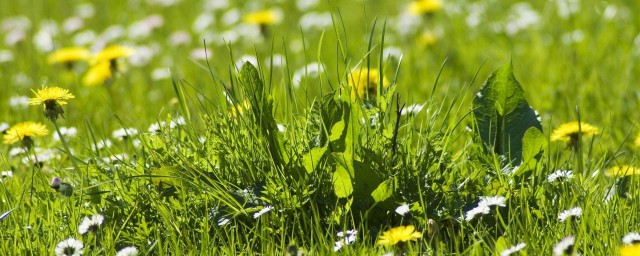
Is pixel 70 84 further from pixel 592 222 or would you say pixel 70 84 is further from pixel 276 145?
pixel 592 222

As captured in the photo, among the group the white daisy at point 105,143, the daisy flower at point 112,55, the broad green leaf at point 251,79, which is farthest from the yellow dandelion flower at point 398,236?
the daisy flower at point 112,55

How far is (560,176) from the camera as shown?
89.7 inches

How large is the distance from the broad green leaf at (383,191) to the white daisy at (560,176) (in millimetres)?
403

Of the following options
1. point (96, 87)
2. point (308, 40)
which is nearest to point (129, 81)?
point (96, 87)

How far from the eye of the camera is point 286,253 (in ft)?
6.98

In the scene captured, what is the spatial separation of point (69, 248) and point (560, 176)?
3.88ft

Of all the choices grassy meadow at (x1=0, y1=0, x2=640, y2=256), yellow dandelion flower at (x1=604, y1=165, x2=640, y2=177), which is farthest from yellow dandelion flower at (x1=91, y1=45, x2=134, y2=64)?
yellow dandelion flower at (x1=604, y1=165, x2=640, y2=177)

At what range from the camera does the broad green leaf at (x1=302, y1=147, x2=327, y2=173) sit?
2295mm

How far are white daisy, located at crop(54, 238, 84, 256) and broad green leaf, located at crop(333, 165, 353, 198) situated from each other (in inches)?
24.7

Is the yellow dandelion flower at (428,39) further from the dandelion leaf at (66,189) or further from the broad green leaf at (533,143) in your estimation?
the dandelion leaf at (66,189)

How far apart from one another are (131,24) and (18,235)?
12.3 feet

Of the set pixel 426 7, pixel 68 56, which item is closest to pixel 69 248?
pixel 68 56

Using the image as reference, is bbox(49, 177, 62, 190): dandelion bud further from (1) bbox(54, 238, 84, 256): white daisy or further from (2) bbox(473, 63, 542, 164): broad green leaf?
(2) bbox(473, 63, 542, 164): broad green leaf

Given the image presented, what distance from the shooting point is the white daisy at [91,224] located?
2.16 metres
